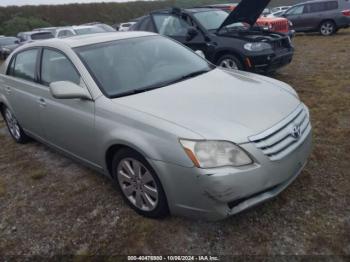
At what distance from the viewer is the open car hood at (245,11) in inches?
303

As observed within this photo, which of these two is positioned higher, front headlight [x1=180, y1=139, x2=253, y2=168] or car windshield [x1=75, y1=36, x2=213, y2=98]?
car windshield [x1=75, y1=36, x2=213, y2=98]

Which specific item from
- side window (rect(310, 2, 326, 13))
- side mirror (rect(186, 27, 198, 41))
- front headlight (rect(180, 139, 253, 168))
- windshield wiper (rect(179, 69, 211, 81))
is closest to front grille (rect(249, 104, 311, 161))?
front headlight (rect(180, 139, 253, 168))

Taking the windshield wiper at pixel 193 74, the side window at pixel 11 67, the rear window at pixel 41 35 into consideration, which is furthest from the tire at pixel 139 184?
the rear window at pixel 41 35

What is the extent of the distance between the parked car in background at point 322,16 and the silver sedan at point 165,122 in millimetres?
13362

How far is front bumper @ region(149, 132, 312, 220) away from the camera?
2500 mm

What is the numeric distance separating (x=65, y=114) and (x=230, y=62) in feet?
14.6

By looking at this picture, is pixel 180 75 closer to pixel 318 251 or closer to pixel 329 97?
pixel 318 251

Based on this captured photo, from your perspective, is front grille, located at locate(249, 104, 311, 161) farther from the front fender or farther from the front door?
the front door

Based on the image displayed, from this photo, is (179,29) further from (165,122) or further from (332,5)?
(332,5)

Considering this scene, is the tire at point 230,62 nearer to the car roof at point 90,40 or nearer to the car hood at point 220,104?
the car roof at point 90,40

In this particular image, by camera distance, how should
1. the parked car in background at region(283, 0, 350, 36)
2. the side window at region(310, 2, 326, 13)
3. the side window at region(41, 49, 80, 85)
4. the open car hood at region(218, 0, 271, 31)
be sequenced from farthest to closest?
the side window at region(310, 2, 326, 13)
the parked car in background at region(283, 0, 350, 36)
the open car hood at region(218, 0, 271, 31)
the side window at region(41, 49, 80, 85)

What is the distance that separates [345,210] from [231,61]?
4677 mm

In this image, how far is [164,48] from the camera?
159 inches

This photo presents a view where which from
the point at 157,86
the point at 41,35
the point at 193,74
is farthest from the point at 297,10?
the point at 157,86
